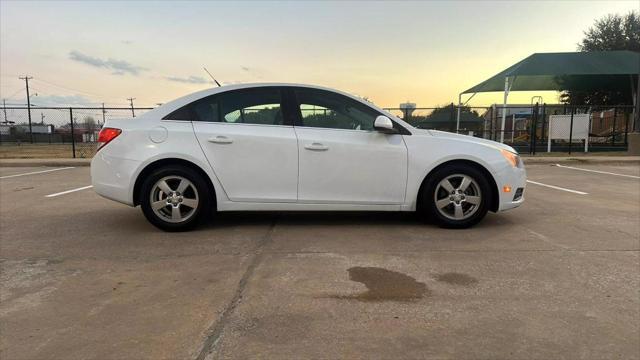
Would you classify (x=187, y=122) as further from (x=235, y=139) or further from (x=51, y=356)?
(x=51, y=356)

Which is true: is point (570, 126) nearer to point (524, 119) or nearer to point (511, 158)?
point (524, 119)

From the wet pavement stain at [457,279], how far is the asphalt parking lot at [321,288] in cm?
2

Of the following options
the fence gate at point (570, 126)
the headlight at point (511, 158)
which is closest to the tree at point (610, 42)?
the fence gate at point (570, 126)

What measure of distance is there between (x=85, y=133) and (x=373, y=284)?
90.3 feet

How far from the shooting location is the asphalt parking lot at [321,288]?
274cm

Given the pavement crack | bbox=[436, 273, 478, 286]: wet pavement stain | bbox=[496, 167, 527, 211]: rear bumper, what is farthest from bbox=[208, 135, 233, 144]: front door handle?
bbox=[496, 167, 527, 211]: rear bumper

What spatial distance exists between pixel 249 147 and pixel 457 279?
8.39 ft

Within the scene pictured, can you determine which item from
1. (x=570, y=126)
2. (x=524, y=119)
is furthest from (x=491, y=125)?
(x=524, y=119)

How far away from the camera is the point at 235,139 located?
5.14 meters

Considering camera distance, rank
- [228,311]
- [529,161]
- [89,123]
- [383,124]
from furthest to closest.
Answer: [89,123] < [529,161] < [383,124] < [228,311]

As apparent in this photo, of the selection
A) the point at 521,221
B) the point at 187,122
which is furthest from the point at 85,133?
the point at 521,221

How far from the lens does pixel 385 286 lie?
3598 millimetres

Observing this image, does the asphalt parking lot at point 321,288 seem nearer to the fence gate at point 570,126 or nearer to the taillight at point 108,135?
the taillight at point 108,135

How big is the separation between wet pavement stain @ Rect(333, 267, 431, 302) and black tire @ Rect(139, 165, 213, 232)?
6.53 ft
